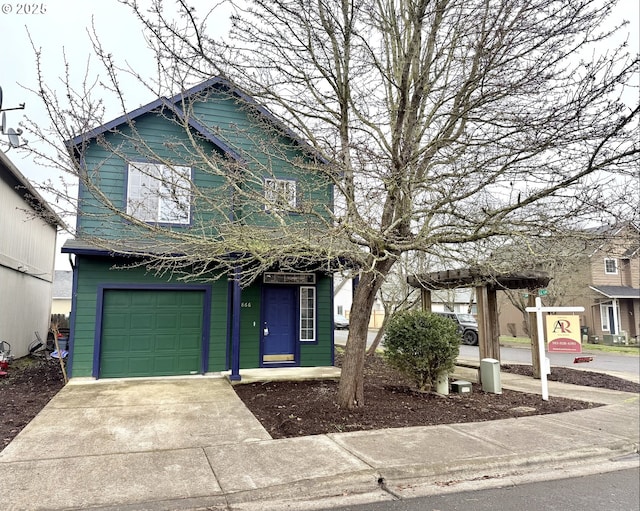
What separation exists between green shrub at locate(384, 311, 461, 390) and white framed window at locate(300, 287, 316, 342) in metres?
3.17

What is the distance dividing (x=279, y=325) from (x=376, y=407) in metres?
4.57

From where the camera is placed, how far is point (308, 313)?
11586mm

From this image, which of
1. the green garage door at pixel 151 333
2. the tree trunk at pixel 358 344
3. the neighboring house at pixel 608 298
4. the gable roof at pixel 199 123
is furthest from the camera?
the neighboring house at pixel 608 298

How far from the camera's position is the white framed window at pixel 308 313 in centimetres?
1153

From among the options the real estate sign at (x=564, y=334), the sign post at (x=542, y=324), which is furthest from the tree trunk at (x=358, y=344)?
the real estate sign at (x=564, y=334)

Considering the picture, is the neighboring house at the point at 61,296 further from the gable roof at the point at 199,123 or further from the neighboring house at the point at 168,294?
the gable roof at the point at 199,123

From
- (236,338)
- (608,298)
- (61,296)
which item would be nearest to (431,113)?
(236,338)

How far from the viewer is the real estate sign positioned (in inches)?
326

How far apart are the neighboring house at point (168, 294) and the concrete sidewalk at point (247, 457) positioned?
8.19 ft

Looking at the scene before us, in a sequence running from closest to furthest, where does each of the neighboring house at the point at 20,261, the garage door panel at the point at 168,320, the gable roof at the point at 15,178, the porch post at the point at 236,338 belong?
1. the porch post at the point at 236,338
2. the garage door panel at the point at 168,320
3. the gable roof at the point at 15,178
4. the neighboring house at the point at 20,261

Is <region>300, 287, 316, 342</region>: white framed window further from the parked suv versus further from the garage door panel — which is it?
the parked suv

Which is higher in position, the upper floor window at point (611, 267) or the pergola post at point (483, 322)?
the upper floor window at point (611, 267)

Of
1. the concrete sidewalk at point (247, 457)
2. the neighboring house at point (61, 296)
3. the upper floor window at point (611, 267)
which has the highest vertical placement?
the upper floor window at point (611, 267)

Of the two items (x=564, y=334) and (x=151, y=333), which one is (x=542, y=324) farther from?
(x=151, y=333)
